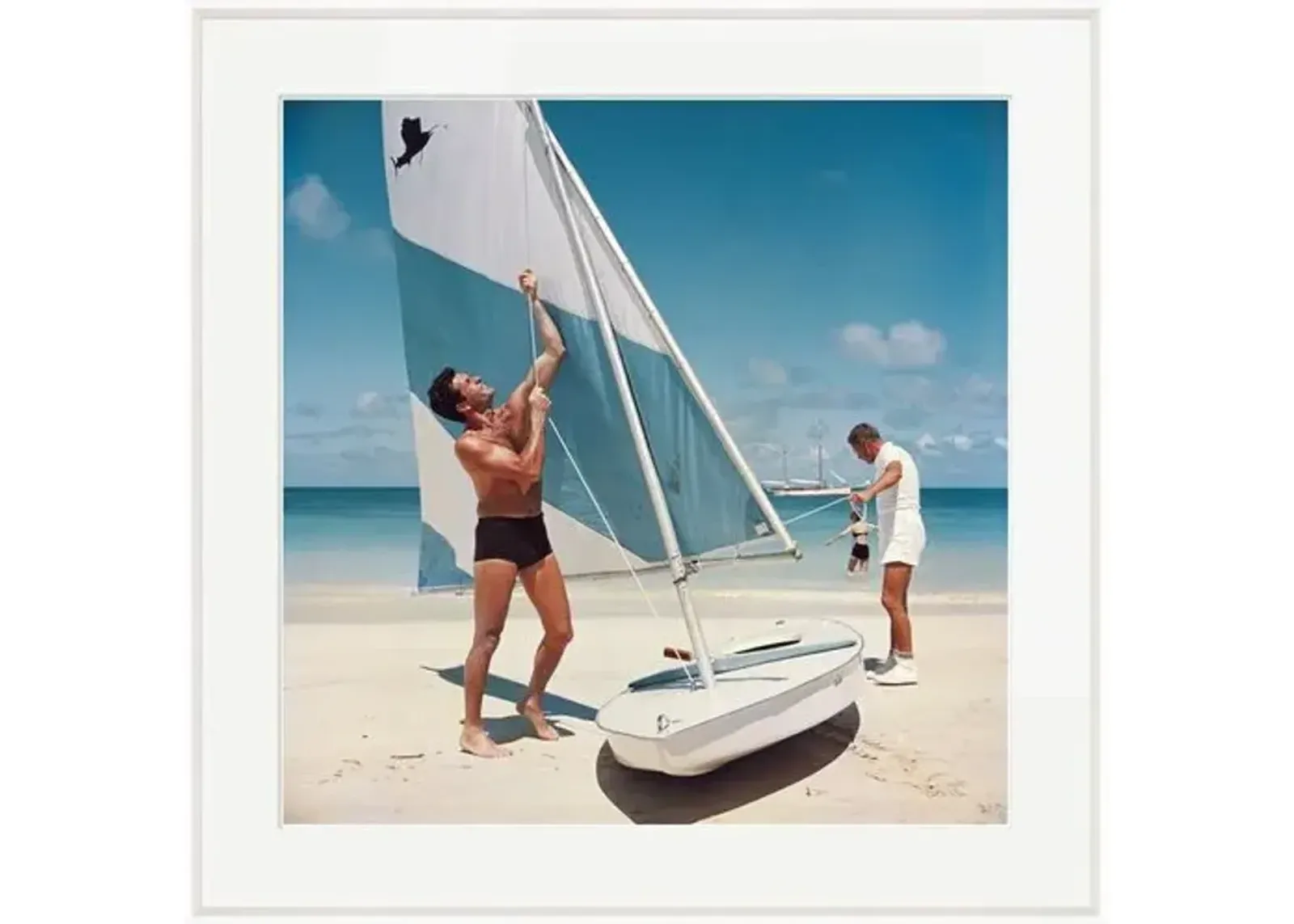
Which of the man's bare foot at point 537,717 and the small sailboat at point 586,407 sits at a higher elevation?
the small sailboat at point 586,407

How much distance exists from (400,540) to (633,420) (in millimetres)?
701

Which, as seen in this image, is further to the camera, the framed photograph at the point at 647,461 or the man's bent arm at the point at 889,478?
the man's bent arm at the point at 889,478

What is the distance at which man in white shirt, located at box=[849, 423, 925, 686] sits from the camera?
3.01 metres

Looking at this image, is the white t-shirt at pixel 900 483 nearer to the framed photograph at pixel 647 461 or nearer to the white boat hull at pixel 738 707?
the framed photograph at pixel 647 461

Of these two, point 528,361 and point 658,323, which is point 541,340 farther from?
point 658,323

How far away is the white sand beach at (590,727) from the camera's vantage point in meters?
2.94

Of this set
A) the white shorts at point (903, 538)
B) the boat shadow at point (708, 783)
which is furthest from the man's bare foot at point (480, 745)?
the white shorts at point (903, 538)

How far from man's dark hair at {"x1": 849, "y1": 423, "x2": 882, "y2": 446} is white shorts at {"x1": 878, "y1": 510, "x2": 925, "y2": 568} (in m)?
0.22

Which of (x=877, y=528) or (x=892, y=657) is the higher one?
(x=877, y=528)

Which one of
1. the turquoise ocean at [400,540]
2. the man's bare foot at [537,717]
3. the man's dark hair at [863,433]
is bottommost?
the man's bare foot at [537,717]
